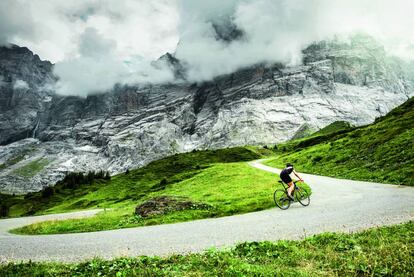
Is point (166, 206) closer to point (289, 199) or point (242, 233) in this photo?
point (289, 199)

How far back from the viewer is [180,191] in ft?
197

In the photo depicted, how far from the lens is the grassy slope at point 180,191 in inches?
1198

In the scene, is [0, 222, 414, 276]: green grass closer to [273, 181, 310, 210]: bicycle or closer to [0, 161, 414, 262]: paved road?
[0, 161, 414, 262]: paved road

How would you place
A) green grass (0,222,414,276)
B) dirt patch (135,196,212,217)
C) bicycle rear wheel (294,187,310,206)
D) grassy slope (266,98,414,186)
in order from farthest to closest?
grassy slope (266,98,414,186) < dirt patch (135,196,212,217) < bicycle rear wheel (294,187,310,206) < green grass (0,222,414,276)

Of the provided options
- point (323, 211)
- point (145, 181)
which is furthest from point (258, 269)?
point (145, 181)

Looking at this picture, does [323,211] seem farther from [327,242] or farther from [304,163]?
[304,163]

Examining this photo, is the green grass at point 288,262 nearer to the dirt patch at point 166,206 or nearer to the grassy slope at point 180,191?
the grassy slope at point 180,191

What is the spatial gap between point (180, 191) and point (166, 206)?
93.5 ft

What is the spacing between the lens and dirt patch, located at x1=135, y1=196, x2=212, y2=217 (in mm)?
31150

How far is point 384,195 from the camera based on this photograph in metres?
27.0

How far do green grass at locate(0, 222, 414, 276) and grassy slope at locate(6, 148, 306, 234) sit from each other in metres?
16.8

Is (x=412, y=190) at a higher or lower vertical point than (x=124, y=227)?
lower

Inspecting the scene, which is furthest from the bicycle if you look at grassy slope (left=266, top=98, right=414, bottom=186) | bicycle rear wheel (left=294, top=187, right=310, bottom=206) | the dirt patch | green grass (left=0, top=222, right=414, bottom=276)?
green grass (left=0, top=222, right=414, bottom=276)

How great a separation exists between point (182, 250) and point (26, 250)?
10883 millimetres
